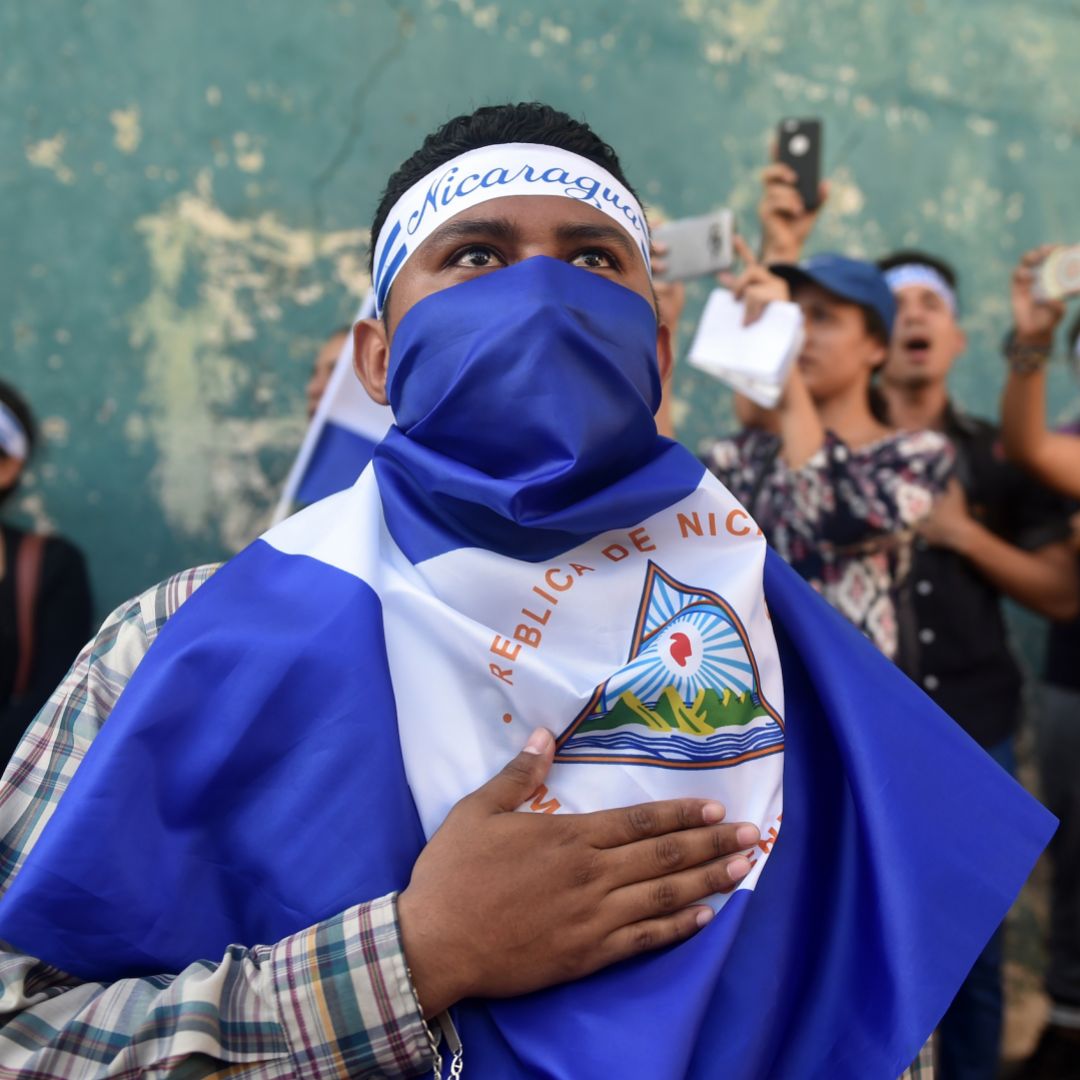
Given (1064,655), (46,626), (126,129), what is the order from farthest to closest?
(1064,655)
(126,129)
(46,626)

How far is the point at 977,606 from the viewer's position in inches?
126

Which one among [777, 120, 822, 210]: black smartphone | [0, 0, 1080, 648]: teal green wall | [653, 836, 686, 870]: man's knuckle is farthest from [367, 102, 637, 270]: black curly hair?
[0, 0, 1080, 648]: teal green wall

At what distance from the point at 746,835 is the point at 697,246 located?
1916 mm

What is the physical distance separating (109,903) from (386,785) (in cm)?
29

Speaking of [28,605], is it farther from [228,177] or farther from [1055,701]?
[1055,701]

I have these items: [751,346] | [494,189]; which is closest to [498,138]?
[494,189]

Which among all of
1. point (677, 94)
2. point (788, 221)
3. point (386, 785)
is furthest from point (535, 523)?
point (677, 94)

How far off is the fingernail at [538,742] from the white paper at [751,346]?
163cm

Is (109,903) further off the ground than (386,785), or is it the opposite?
(386,785)

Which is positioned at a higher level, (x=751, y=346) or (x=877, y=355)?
(x=877, y=355)

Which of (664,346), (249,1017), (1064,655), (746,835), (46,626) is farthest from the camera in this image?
(1064,655)

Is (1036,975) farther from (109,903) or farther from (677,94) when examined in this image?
(109,903)

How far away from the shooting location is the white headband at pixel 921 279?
12.4 feet

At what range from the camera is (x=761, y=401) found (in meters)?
2.72
